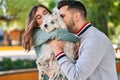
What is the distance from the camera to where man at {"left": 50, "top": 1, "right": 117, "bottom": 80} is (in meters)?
2.29

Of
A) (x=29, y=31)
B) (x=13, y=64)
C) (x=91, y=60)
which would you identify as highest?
(x=29, y=31)

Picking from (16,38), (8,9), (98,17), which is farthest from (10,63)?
(16,38)

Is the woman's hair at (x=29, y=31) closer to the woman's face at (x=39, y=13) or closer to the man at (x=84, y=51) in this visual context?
the woman's face at (x=39, y=13)

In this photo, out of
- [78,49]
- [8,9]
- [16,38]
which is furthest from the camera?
[16,38]

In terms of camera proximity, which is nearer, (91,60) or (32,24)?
(91,60)

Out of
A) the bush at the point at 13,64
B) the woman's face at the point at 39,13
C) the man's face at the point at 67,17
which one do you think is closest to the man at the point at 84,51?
the man's face at the point at 67,17

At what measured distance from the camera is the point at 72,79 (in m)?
2.28

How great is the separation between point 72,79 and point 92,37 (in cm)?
30

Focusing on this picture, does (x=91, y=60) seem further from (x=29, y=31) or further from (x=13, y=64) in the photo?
(x=13, y=64)

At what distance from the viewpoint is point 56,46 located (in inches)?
93.6

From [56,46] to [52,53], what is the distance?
61 mm

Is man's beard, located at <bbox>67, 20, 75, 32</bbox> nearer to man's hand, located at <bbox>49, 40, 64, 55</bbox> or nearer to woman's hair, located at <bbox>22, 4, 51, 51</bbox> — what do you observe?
man's hand, located at <bbox>49, 40, 64, 55</bbox>

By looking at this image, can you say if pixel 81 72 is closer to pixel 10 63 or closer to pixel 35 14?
pixel 35 14

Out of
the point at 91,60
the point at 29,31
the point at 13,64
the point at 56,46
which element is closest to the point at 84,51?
the point at 91,60
